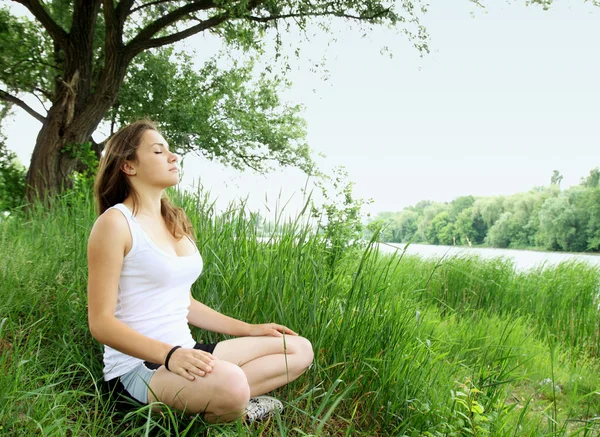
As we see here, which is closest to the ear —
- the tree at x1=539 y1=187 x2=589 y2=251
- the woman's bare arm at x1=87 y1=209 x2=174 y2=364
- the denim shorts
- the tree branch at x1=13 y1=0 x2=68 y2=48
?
the woman's bare arm at x1=87 y1=209 x2=174 y2=364

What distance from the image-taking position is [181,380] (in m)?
1.89

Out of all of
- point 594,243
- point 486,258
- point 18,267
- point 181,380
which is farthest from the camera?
point 594,243

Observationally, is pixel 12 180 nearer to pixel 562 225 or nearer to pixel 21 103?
pixel 21 103

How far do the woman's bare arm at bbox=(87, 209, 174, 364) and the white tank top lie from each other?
8 cm

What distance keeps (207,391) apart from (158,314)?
0.38 meters

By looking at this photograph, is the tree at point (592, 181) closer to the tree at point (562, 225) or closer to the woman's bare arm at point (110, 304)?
the tree at point (562, 225)

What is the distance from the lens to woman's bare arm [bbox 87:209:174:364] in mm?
1873

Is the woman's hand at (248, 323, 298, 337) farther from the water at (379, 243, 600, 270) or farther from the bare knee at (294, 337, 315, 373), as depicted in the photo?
the water at (379, 243, 600, 270)

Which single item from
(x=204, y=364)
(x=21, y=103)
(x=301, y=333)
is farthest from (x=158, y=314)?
(x=21, y=103)

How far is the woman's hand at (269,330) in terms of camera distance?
7.38ft

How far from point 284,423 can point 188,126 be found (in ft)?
36.0

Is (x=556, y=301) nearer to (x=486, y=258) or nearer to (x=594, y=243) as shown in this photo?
(x=486, y=258)

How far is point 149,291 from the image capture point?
2.04 meters

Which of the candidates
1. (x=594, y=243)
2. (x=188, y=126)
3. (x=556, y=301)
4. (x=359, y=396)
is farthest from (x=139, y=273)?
(x=594, y=243)
